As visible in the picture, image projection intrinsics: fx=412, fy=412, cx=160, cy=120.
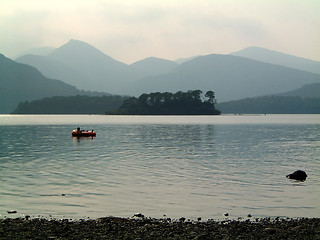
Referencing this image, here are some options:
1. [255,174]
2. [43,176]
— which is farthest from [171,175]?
[43,176]

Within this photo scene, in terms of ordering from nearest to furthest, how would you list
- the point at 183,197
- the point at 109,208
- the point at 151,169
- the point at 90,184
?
1. the point at 109,208
2. the point at 183,197
3. the point at 90,184
4. the point at 151,169

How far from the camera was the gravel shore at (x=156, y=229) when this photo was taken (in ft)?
69.6

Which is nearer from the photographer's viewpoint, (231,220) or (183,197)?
(231,220)

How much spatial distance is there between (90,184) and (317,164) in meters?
31.7

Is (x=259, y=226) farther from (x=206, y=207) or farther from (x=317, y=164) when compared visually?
(x=317, y=164)

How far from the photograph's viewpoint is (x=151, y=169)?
160 feet

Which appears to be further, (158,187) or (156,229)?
(158,187)

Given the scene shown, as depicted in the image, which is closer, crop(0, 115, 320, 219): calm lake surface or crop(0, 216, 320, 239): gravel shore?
crop(0, 216, 320, 239): gravel shore

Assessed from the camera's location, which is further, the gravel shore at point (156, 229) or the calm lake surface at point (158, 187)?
the calm lake surface at point (158, 187)

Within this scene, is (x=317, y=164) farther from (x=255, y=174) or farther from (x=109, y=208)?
(x=109, y=208)

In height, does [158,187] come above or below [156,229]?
below

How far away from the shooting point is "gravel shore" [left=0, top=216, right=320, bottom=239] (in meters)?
21.2

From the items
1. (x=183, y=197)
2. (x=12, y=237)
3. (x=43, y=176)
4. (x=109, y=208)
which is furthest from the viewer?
(x=43, y=176)

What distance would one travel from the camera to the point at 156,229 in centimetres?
2252
